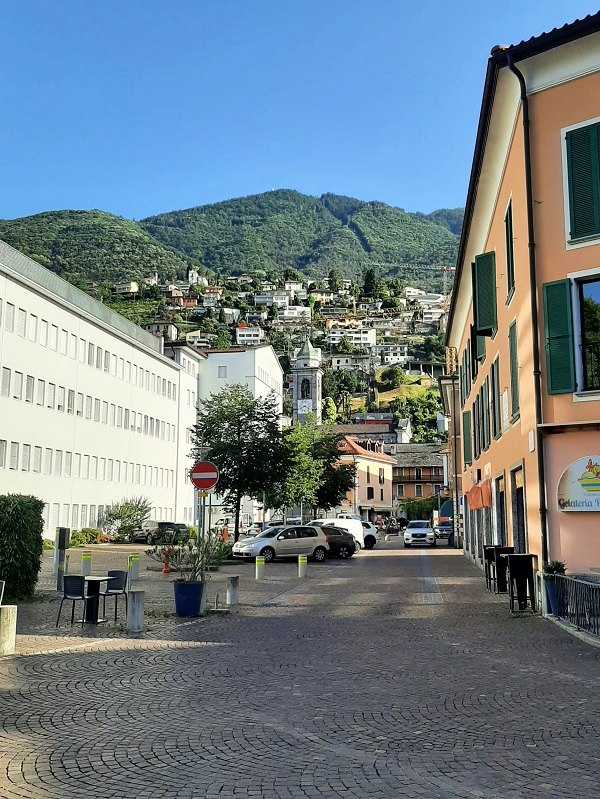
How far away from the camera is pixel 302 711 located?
7660 millimetres

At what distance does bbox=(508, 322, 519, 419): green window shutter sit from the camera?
1759 cm

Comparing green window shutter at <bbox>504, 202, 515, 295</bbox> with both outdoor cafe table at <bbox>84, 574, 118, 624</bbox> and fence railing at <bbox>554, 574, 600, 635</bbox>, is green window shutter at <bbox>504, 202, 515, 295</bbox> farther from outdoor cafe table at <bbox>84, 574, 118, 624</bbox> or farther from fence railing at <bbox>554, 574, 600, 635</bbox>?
outdoor cafe table at <bbox>84, 574, 118, 624</bbox>

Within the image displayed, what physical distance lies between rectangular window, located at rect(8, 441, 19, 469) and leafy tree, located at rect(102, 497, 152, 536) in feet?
34.2

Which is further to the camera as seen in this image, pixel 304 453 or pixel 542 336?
pixel 304 453

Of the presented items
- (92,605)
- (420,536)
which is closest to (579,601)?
(92,605)

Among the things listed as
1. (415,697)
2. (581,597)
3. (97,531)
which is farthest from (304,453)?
(415,697)

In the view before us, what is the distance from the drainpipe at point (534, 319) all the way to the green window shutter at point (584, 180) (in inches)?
29.5

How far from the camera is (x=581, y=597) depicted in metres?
12.6

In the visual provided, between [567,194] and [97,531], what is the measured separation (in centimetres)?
4046

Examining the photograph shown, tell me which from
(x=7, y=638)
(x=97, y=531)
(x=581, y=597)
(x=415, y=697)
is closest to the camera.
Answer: (x=415, y=697)

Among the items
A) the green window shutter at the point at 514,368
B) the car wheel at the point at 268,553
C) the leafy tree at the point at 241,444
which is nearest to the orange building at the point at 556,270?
the green window shutter at the point at 514,368

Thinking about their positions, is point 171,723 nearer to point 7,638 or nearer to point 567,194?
point 7,638

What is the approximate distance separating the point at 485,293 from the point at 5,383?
99.7 ft

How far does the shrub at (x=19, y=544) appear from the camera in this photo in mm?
16844
